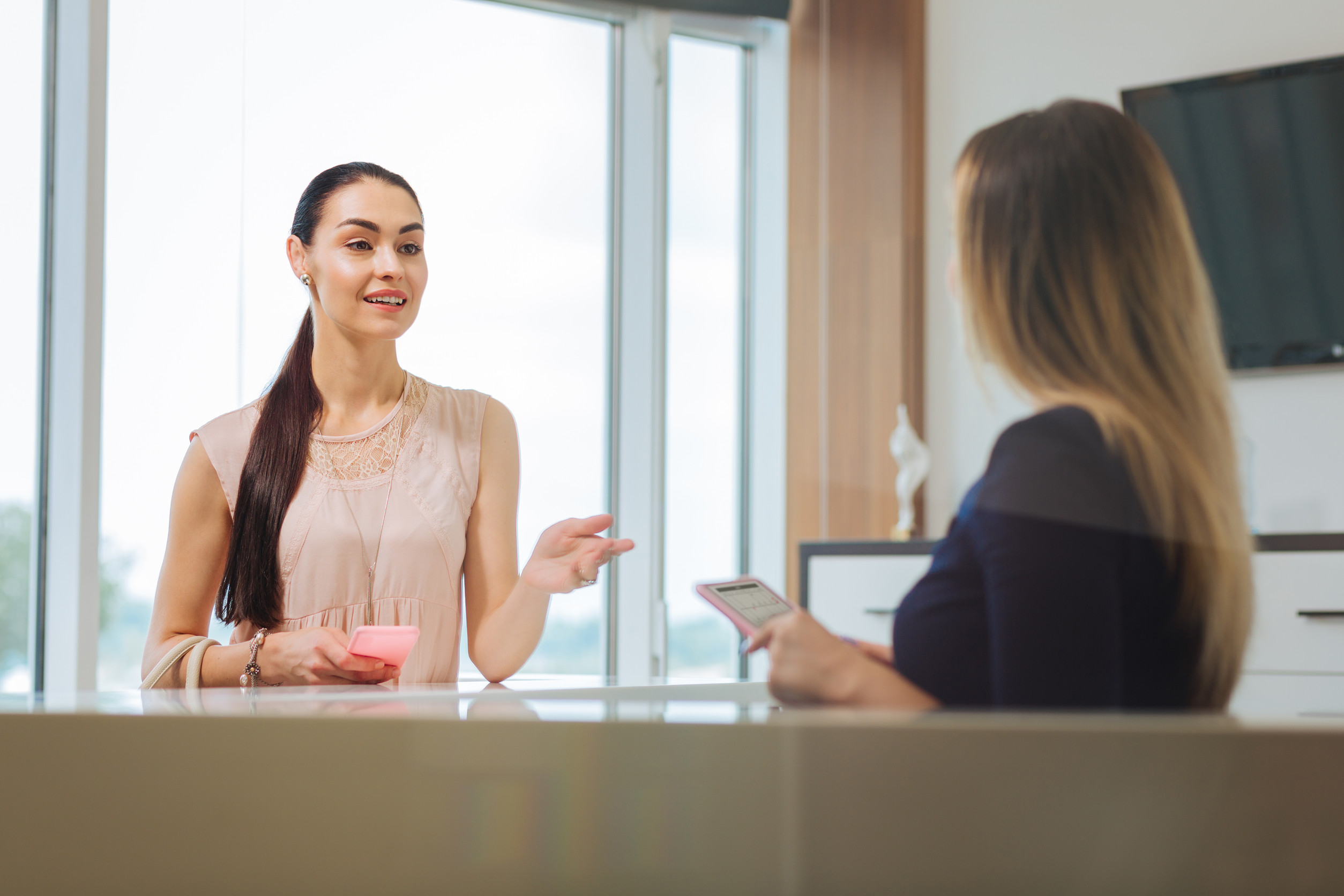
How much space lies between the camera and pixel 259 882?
0.41 m

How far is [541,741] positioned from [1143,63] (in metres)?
1.10

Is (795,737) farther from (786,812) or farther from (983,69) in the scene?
(983,69)

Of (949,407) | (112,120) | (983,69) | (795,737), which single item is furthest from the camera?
A: (112,120)

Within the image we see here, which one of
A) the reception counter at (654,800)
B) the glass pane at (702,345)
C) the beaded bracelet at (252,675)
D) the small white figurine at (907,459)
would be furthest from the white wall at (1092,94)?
the beaded bracelet at (252,675)

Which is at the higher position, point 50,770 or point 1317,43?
point 1317,43

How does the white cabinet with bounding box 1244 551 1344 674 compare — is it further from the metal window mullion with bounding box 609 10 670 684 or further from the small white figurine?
the metal window mullion with bounding box 609 10 670 684

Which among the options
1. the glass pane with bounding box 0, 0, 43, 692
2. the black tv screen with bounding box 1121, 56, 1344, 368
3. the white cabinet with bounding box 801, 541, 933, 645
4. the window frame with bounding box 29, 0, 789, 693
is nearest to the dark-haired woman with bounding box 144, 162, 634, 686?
the window frame with bounding box 29, 0, 789, 693

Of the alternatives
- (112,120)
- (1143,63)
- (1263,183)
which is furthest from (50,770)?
(1263,183)

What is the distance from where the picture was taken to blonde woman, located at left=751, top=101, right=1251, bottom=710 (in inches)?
15.2

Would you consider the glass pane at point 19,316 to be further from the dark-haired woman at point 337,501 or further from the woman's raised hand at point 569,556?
the woman's raised hand at point 569,556

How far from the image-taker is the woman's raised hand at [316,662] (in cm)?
74

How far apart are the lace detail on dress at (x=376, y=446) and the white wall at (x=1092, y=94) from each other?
0.41 meters

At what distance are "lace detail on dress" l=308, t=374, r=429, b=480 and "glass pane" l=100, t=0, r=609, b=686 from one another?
3 centimetres

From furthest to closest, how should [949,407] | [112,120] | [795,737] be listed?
[112,120] → [949,407] → [795,737]
